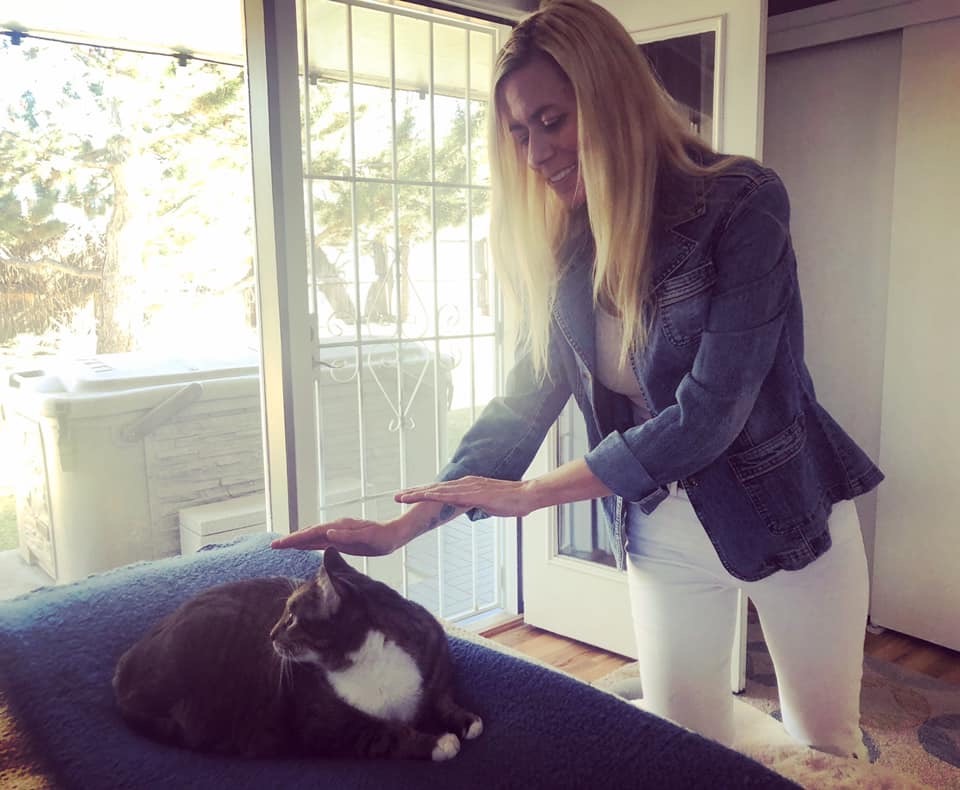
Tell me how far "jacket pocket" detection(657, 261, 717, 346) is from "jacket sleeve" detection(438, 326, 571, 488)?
0.24m

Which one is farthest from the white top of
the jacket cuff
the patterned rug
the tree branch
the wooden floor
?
the tree branch

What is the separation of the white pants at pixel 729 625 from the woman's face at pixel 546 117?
0.49m

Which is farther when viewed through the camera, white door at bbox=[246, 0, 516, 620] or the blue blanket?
white door at bbox=[246, 0, 516, 620]

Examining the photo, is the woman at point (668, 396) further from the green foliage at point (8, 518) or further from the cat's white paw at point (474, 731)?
the green foliage at point (8, 518)

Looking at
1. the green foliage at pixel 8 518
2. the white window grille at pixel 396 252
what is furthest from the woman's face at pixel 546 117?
the green foliage at pixel 8 518

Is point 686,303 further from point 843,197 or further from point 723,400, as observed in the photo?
point 843,197

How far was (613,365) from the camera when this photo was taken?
45.8 inches

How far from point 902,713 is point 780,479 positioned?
5.19 feet

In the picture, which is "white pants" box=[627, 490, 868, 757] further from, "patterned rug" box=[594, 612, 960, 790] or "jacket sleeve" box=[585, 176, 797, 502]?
"patterned rug" box=[594, 612, 960, 790]

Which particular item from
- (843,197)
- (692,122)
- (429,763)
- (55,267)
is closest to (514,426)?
(429,763)

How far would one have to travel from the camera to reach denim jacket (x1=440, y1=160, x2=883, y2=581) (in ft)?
3.16

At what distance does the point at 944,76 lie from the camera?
93.6 inches

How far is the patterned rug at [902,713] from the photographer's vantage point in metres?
1.96

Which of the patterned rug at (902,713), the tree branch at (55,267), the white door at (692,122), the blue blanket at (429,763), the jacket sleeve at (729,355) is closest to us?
the blue blanket at (429,763)
